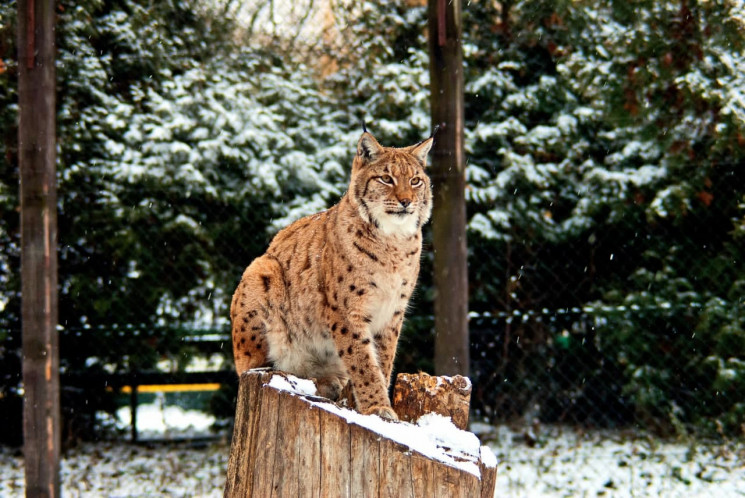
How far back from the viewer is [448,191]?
12.7 feet

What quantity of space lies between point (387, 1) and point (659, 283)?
2813mm

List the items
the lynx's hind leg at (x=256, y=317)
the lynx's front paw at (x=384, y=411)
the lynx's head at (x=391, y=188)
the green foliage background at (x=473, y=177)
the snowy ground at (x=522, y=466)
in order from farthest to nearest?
the green foliage background at (x=473, y=177) < the snowy ground at (x=522, y=466) < the lynx's head at (x=391, y=188) < the lynx's hind leg at (x=256, y=317) < the lynx's front paw at (x=384, y=411)

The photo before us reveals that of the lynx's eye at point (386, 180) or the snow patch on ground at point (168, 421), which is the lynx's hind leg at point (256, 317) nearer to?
the lynx's eye at point (386, 180)

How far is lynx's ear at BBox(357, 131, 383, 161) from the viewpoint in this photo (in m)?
3.21

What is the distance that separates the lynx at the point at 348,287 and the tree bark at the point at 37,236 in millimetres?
1312

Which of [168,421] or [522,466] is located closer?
[522,466]

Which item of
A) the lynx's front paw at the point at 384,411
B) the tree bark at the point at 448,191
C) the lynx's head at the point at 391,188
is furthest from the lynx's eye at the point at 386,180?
the lynx's front paw at the point at 384,411

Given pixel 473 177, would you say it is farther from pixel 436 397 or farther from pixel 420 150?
pixel 436 397

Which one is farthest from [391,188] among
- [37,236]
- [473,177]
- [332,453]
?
[473,177]

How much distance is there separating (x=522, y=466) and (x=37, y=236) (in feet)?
11.8

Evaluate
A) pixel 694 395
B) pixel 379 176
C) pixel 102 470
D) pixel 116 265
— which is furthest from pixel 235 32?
pixel 694 395

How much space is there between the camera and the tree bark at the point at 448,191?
3875 mm

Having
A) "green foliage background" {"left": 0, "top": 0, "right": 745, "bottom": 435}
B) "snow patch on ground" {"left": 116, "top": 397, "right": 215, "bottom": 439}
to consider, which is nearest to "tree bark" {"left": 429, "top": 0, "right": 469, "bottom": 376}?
"green foliage background" {"left": 0, "top": 0, "right": 745, "bottom": 435}

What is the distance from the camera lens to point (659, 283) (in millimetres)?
5473
